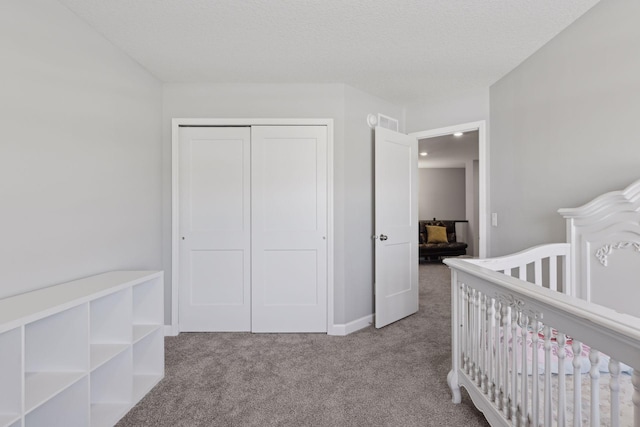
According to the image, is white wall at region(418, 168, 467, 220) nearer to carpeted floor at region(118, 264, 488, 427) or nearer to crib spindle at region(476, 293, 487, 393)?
carpeted floor at region(118, 264, 488, 427)

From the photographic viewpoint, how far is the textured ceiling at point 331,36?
183 cm

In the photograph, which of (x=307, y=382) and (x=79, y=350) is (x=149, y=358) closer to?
(x=79, y=350)

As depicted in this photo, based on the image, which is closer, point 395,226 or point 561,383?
point 561,383

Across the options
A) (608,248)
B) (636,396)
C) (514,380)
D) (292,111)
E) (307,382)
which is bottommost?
(307,382)

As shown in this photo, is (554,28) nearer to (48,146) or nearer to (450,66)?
(450,66)

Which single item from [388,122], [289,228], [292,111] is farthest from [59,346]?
[388,122]

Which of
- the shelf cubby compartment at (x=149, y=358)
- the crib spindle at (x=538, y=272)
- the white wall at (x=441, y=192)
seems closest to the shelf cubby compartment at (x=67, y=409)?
the shelf cubby compartment at (x=149, y=358)

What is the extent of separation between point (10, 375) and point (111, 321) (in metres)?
0.63

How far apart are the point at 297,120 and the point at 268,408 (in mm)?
2254

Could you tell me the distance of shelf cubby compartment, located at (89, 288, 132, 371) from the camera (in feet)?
5.77

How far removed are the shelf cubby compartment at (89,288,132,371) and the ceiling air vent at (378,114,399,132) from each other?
2696 mm

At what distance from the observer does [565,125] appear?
81.7 inches

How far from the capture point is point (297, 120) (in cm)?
285

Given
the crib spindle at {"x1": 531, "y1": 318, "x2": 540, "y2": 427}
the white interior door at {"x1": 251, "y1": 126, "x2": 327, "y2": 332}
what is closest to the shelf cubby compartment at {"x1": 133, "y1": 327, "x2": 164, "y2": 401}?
the white interior door at {"x1": 251, "y1": 126, "x2": 327, "y2": 332}
